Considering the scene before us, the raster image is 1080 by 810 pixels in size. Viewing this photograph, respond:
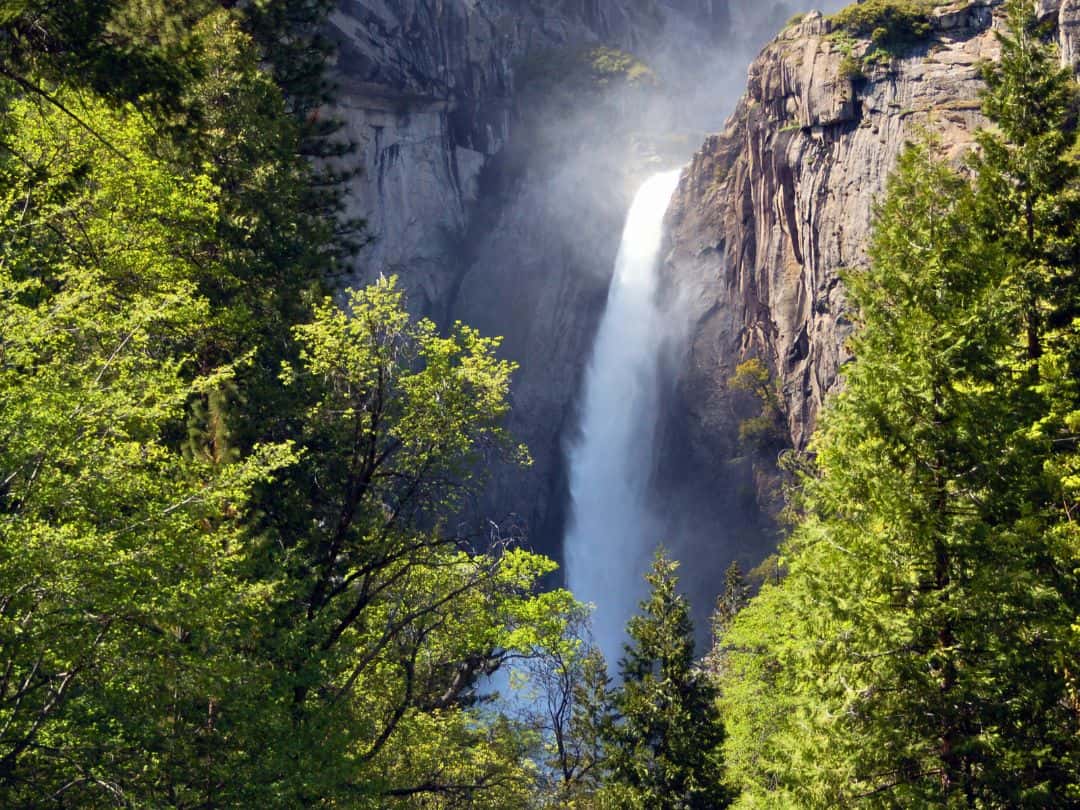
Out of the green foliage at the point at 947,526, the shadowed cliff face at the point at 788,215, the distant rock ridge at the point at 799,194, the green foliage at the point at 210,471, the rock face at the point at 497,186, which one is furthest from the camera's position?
the rock face at the point at 497,186

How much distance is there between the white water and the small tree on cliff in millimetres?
33822

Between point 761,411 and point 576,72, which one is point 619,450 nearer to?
point 761,411

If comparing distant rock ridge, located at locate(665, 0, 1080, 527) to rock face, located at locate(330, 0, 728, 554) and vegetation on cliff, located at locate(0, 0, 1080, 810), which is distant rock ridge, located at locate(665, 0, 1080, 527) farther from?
vegetation on cliff, located at locate(0, 0, 1080, 810)

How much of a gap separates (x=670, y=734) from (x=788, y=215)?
119 feet

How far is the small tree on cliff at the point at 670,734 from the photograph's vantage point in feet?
63.8

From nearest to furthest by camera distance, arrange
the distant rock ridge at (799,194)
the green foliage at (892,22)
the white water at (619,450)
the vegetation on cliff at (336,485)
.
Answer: the vegetation on cliff at (336,485) < the distant rock ridge at (799,194) < the green foliage at (892,22) < the white water at (619,450)

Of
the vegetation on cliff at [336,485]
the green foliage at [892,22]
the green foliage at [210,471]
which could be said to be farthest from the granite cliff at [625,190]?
the vegetation on cliff at [336,485]

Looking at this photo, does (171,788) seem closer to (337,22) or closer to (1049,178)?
(1049,178)

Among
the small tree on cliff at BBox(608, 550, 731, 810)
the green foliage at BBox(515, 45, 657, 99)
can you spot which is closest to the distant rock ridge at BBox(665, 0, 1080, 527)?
the small tree on cliff at BBox(608, 550, 731, 810)

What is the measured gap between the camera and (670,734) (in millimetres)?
19828

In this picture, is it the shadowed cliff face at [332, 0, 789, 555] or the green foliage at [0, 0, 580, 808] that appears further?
the shadowed cliff face at [332, 0, 789, 555]

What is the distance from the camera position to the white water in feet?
189

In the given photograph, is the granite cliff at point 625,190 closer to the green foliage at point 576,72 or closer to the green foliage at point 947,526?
the green foliage at point 576,72

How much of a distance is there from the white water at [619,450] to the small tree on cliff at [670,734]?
3382 cm
